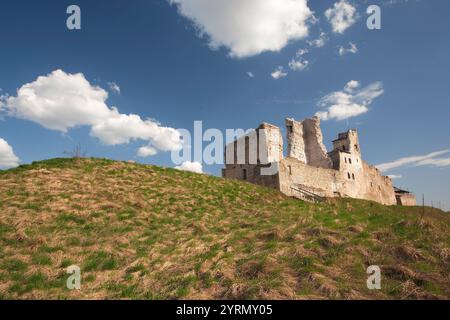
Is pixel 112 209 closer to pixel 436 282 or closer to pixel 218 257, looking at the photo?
pixel 218 257

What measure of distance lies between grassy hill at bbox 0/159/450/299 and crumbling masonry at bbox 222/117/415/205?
1429 centimetres

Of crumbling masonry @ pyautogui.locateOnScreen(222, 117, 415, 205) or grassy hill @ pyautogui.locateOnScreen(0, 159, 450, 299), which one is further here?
crumbling masonry @ pyautogui.locateOnScreen(222, 117, 415, 205)

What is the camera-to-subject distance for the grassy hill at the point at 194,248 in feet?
26.7

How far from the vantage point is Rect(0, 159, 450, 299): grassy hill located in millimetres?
8125

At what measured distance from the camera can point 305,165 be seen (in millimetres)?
35531

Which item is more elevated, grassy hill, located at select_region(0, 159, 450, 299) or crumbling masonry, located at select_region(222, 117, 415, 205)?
crumbling masonry, located at select_region(222, 117, 415, 205)

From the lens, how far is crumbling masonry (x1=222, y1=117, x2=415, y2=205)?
32.7 meters

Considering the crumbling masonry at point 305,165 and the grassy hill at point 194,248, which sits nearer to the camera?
the grassy hill at point 194,248

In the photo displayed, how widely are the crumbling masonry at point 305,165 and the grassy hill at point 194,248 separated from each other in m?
14.3

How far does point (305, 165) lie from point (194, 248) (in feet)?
87.6

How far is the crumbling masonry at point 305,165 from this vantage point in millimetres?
32719

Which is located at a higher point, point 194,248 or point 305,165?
point 305,165

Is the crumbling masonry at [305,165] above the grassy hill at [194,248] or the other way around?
above
